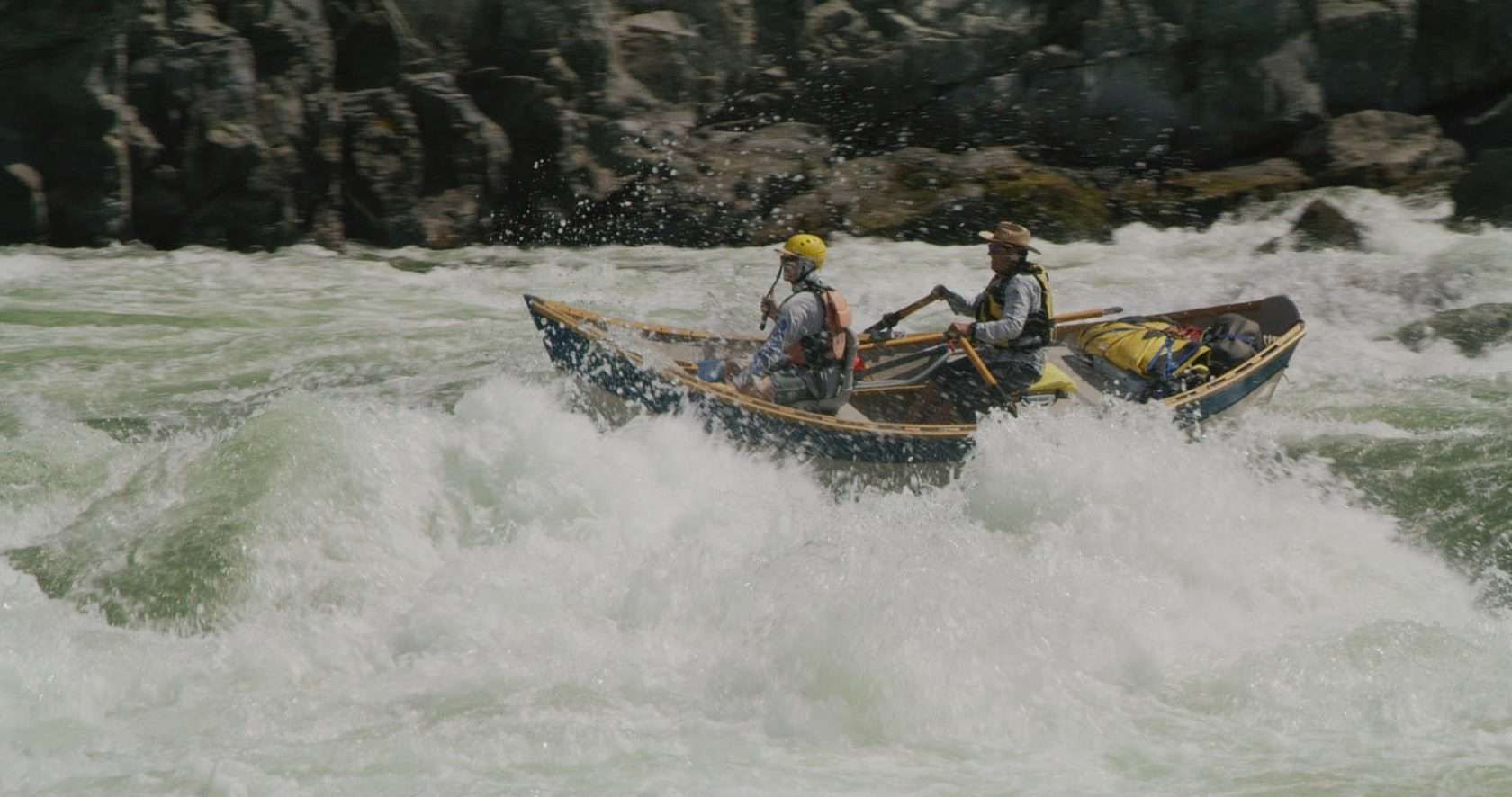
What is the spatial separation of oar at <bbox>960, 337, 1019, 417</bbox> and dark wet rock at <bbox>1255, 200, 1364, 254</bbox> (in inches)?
313

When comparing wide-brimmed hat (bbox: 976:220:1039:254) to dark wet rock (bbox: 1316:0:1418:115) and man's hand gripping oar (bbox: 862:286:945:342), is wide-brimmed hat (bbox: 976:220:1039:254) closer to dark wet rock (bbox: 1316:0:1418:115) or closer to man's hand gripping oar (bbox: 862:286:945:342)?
man's hand gripping oar (bbox: 862:286:945:342)

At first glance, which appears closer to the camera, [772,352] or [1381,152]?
[772,352]

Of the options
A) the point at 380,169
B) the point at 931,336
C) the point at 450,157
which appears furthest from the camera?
the point at 450,157

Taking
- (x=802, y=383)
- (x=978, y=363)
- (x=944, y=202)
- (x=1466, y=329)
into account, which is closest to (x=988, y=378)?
(x=978, y=363)

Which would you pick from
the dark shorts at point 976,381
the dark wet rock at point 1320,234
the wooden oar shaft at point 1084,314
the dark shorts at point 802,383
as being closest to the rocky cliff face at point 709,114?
the dark wet rock at point 1320,234

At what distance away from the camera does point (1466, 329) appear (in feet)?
42.1

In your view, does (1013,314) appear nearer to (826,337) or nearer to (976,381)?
(976,381)

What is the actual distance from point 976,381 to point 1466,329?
19.2ft

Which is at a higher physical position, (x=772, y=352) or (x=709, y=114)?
(x=772, y=352)

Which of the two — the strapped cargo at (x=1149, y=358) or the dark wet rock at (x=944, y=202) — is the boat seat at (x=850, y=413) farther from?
the dark wet rock at (x=944, y=202)

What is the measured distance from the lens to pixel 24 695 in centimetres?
643

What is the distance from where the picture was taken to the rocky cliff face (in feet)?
52.1

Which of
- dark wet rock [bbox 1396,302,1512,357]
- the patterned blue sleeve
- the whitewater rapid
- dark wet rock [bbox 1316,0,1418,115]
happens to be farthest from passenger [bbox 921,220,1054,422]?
dark wet rock [bbox 1316,0,1418,115]

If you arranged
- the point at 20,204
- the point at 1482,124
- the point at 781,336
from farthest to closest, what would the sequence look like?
1. the point at 1482,124
2. the point at 20,204
3. the point at 781,336
